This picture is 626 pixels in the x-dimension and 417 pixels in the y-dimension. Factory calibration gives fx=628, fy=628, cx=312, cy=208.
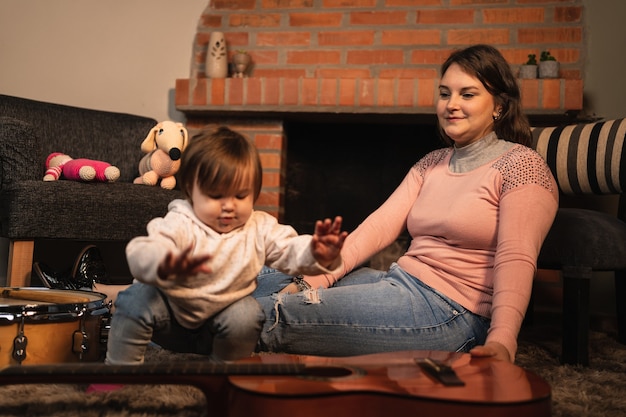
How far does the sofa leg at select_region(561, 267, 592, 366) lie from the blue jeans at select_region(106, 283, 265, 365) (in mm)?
932

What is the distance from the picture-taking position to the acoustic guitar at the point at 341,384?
766 millimetres

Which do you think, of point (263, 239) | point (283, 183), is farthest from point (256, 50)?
point (263, 239)

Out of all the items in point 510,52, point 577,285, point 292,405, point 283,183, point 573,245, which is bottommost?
point 292,405

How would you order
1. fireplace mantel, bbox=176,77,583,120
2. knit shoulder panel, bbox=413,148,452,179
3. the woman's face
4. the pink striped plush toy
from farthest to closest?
fireplace mantel, bbox=176,77,583,120
the pink striped plush toy
knit shoulder panel, bbox=413,148,452,179
the woman's face

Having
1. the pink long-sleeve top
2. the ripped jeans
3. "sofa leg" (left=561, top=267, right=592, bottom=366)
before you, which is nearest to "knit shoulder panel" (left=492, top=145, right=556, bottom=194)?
the pink long-sleeve top

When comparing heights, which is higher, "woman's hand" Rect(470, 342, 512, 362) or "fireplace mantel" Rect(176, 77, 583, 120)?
"fireplace mantel" Rect(176, 77, 583, 120)

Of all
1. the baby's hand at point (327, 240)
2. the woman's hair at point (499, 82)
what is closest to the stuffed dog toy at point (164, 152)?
the woman's hair at point (499, 82)

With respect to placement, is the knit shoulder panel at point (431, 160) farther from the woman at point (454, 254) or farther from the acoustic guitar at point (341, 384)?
the acoustic guitar at point (341, 384)

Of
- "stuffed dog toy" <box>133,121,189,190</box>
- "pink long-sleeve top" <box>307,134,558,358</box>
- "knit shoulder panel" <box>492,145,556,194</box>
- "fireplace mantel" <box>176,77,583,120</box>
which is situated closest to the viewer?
"pink long-sleeve top" <box>307,134,558,358</box>

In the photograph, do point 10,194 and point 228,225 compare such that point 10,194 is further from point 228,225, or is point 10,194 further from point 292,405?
point 292,405

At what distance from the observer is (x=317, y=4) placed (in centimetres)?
289

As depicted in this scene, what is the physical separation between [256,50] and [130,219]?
43.5 inches

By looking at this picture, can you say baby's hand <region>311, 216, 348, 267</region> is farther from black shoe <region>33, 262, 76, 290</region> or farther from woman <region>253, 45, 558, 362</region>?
black shoe <region>33, 262, 76, 290</region>

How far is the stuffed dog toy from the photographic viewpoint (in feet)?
8.07
